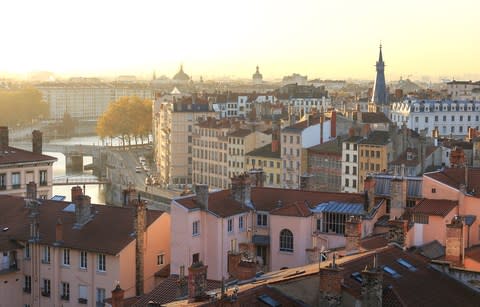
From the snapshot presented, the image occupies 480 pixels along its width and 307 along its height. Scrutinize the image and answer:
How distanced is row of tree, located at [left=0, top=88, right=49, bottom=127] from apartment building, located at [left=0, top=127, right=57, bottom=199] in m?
83.8

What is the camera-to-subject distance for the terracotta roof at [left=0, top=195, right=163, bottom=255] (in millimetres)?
22062

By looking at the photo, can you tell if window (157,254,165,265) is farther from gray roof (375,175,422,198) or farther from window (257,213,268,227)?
gray roof (375,175,422,198)

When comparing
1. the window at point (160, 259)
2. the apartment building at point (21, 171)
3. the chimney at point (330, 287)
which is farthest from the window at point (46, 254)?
the chimney at point (330, 287)

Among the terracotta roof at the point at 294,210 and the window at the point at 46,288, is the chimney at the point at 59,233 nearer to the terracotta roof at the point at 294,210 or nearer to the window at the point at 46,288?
the window at the point at 46,288

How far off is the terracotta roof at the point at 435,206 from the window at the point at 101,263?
281 inches

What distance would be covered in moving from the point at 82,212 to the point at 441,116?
44943 millimetres

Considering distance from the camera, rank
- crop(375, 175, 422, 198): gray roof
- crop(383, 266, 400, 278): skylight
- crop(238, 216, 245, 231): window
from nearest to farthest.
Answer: crop(383, 266, 400, 278): skylight, crop(238, 216, 245, 231): window, crop(375, 175, 422, 198): gray roof

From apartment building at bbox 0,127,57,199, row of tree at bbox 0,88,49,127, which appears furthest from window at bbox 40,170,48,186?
row of tree at bbox 0,88,49,127

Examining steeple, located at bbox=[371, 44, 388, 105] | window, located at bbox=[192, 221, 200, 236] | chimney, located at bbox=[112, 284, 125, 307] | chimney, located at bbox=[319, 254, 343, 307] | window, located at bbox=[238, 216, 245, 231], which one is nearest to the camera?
chimney, located at bbox=[319, 254, 343, 307]

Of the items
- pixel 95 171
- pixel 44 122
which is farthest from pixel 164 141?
pixel 44 122

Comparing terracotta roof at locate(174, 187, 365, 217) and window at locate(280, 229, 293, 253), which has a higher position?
terracotta roof at locate(174, 187, 365, 217)

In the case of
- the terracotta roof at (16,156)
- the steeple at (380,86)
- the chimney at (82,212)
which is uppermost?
the steeple at (380,86)

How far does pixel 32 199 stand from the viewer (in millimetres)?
25094

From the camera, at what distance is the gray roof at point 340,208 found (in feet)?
75.1
